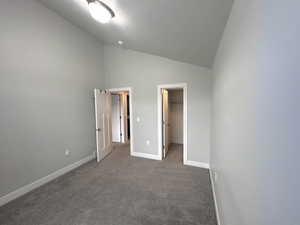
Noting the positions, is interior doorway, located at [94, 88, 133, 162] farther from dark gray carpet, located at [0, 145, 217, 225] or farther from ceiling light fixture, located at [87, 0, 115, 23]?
ceiling light fixture, located at [87, 0, 115, 23]

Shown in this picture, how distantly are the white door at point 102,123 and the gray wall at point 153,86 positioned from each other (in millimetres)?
549

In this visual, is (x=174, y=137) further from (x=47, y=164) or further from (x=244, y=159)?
(x=244, y=159)

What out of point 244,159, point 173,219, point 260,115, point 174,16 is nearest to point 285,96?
point 260,115

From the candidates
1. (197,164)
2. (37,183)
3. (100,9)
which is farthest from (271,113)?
(37,183)

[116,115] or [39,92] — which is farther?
[116,115]

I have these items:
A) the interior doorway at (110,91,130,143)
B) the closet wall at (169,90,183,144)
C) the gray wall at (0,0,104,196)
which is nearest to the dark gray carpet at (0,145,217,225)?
the gray wall at (0,0,104,196)

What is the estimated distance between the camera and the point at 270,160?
49 centimetres

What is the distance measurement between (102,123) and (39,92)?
1602 millimetres

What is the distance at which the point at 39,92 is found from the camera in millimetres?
2451

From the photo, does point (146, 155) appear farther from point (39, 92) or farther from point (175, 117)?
point (39, 92)

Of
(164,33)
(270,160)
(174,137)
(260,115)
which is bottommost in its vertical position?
(174,137)

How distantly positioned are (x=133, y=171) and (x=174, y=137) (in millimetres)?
2484

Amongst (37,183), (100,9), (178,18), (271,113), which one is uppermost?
(100,9)

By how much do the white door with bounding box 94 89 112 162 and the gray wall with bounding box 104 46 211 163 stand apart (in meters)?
0.55
